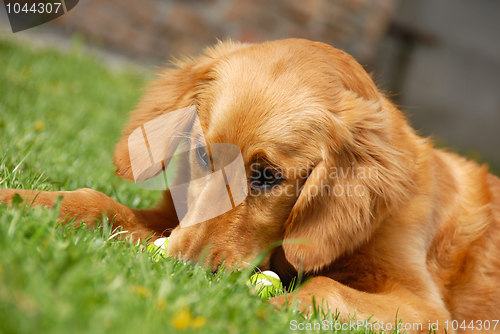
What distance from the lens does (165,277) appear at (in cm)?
152

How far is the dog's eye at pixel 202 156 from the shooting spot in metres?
2.23

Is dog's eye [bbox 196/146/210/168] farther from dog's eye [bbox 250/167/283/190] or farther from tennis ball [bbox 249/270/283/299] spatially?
tennis ball [bbox 249/270/283/299]

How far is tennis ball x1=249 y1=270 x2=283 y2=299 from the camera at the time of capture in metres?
1.90

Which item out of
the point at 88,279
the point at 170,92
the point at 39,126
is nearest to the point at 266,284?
the point at 88,279

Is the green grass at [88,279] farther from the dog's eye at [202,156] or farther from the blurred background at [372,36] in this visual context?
the blurred background at [372,36]

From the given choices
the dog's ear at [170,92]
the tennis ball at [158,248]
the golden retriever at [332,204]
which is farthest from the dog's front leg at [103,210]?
the dog's ear at [170,92]

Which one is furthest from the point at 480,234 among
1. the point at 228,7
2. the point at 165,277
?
the point at 228,7

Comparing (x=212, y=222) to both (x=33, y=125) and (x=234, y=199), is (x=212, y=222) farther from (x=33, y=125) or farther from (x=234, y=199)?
(x=33, y=125)

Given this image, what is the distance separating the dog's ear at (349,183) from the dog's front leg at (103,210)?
76cm

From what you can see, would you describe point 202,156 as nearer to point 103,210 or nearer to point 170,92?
point 103,210

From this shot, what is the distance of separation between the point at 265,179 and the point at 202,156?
0.35 meters

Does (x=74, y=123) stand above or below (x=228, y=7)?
below

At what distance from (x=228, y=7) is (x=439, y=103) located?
5034mm

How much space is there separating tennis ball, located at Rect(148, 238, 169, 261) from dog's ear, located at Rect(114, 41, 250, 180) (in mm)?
541
